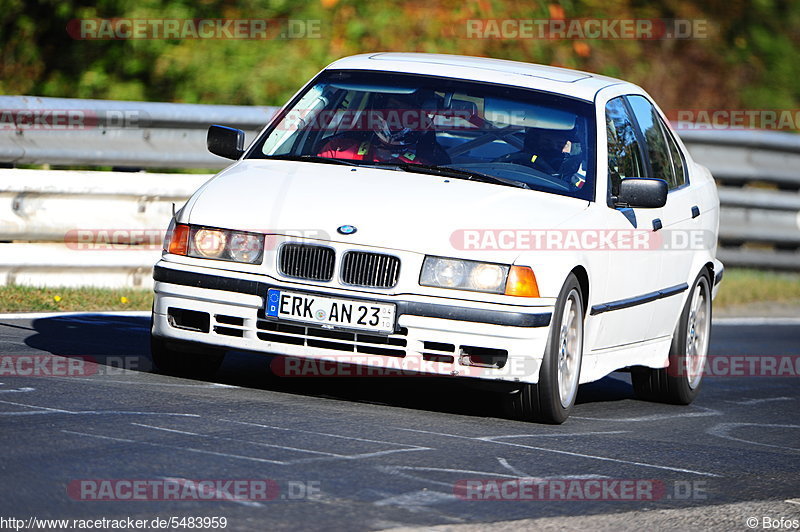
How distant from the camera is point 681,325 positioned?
888cm

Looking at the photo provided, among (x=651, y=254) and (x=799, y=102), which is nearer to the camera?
(x=651, y=254)

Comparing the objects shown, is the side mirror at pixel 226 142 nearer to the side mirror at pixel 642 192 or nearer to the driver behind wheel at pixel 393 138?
the driver behind wheel at pixel 393 138

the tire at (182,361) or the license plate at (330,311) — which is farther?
the tire at (182,361)

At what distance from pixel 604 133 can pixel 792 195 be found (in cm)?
877

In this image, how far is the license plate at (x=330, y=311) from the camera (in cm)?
671

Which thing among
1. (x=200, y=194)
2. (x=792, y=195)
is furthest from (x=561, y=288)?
(x=792, y=195)

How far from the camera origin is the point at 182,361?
24.5ft

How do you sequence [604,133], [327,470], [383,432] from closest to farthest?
[327,470]
[383,432]
[604,133]

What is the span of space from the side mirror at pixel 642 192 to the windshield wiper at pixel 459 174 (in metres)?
0.59

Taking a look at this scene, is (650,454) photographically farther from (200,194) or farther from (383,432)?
(200,194)
